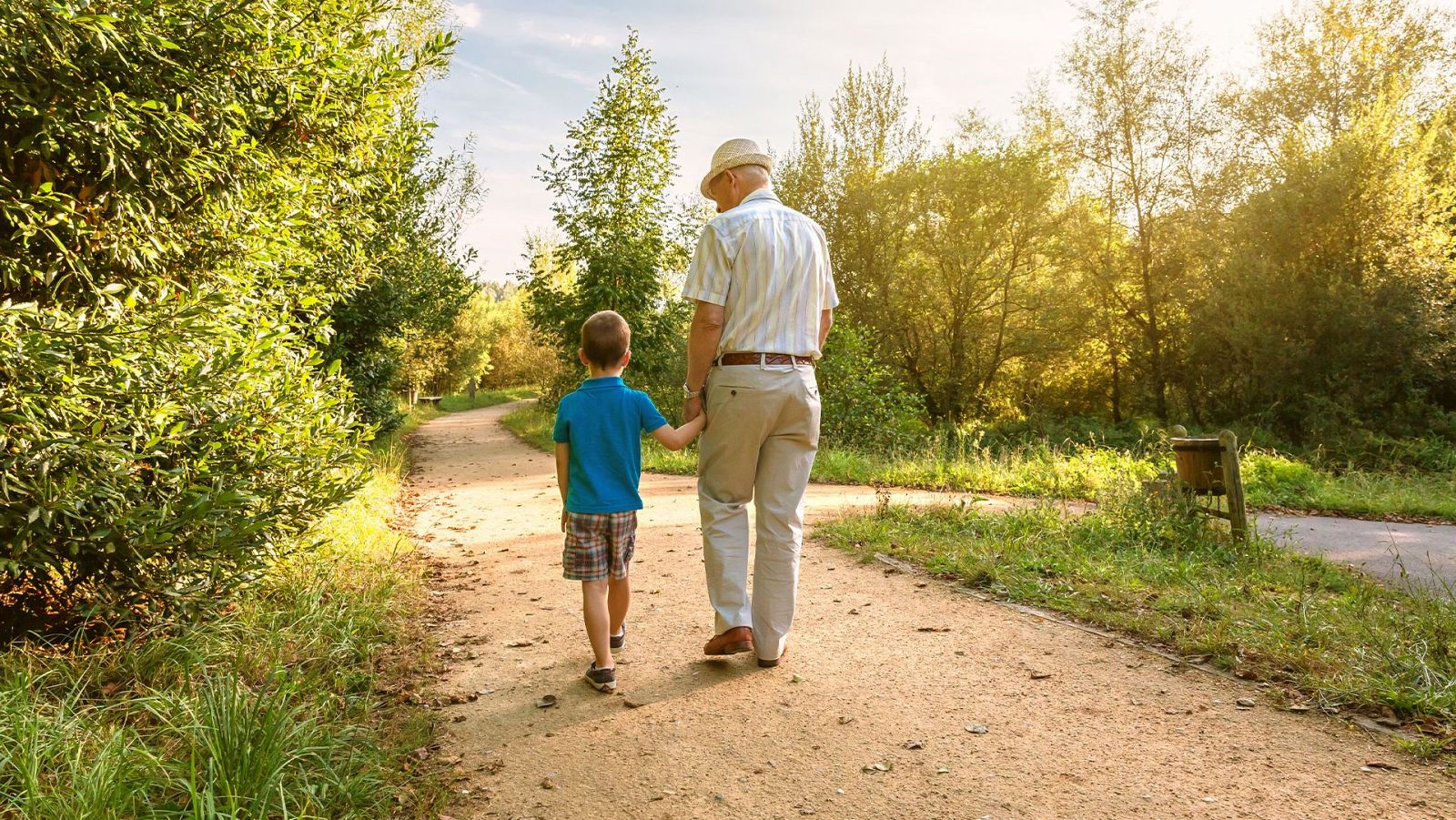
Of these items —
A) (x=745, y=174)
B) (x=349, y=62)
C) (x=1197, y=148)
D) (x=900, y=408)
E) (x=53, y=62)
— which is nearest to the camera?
(x=53, y=62)

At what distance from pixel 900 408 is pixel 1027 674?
12560 mm

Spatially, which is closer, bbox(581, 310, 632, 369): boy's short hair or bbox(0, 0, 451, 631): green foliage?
bbox(0, 0, 451, 631): green foliage

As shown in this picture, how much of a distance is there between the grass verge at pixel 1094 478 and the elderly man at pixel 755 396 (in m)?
6.04

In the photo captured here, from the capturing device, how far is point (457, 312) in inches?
702

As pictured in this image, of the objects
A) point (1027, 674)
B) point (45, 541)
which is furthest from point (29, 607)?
point (1027, 674)

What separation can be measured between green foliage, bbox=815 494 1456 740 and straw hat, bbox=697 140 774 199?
3128mm

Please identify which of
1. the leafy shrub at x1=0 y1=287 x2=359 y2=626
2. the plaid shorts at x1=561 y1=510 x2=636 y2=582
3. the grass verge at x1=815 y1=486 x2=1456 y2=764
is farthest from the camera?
the plaid shorts at x1=561 y1=510 x2=636 y2=582

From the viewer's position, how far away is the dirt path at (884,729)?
2752mm

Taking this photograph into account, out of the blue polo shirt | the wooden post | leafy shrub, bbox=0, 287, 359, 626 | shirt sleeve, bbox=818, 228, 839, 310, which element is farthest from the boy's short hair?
the wooden post

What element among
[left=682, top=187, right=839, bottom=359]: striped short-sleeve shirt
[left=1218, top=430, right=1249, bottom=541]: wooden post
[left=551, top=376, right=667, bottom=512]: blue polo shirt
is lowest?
[left=1218, top=430, right=1249, bottom=541]: wooden post

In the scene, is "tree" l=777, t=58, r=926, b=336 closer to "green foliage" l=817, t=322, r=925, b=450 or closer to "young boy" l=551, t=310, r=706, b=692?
"green foliage" l=817, t=322, r=925, b=450

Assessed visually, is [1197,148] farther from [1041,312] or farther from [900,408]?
[900,408]

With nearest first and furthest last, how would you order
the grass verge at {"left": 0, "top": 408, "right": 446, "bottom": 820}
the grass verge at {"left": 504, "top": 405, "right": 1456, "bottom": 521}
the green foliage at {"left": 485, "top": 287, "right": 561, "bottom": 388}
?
the grass verge at {"left": 0, "top": 408, "right": 446, "bottom": 820}
the grass verge at {"left": 504, "top": 405, "right": 1456, "bottom": 521}
the green foliage at {"left": 485, "top": 287, "right": 561, "bottom": 388}

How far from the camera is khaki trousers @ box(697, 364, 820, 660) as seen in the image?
376 centimetres
